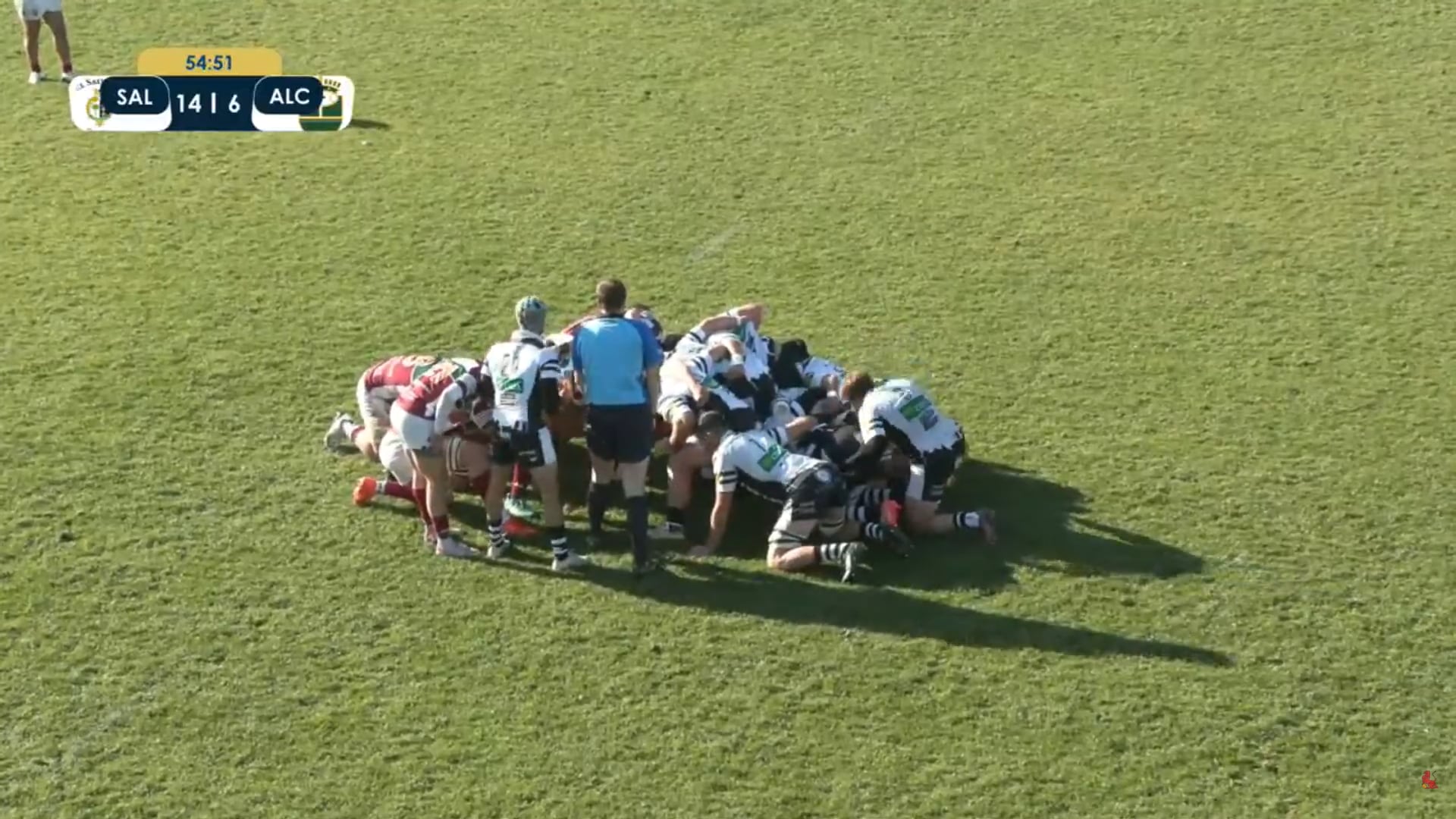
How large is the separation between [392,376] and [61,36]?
770cm

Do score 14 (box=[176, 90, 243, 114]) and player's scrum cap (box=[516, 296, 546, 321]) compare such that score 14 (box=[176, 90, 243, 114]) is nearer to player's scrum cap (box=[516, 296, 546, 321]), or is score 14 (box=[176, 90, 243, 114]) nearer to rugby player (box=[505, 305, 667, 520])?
rugby player (box=[505, 305, 667, 520])

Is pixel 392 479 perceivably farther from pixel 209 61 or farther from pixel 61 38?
pixel 61 38

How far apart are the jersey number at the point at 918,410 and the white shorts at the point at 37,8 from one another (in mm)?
9753

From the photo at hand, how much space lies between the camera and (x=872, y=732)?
8484 millimetres

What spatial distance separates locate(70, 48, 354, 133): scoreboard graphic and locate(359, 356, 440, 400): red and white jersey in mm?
5648

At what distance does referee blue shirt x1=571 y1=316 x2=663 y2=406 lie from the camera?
9.63 meters

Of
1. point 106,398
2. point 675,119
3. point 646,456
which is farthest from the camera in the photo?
point 675,119

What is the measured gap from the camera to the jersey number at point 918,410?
33.4 feet

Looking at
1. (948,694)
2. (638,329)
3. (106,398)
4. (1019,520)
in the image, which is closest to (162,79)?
(106,398)

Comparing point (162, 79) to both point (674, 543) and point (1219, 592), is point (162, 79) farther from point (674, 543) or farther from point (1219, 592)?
point (1219, 592)

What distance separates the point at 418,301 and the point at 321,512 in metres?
2.78

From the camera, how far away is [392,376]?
1044 centimetres

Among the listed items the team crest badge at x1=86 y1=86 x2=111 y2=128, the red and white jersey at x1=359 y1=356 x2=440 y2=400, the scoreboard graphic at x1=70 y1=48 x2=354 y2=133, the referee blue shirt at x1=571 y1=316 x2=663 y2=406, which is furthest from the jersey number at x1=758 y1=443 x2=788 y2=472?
the team crest badge at x1=86 y1=86 x2=111 y2=128

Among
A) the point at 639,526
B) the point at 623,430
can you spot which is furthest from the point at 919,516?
the point at 623,430
